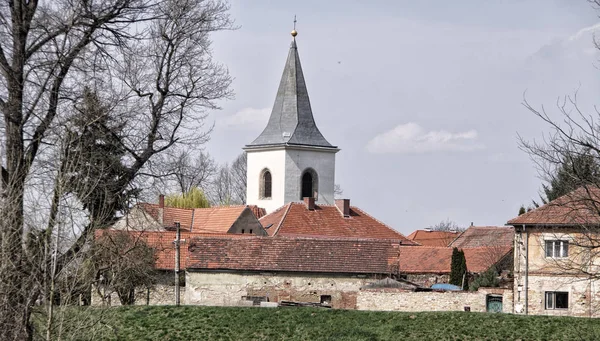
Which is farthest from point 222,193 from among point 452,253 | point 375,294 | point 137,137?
point 137,137

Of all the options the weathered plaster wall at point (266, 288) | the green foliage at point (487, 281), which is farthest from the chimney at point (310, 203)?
the weathered plaster wall at point (266, 288)

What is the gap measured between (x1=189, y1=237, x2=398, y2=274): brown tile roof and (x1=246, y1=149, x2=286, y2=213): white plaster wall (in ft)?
90.9

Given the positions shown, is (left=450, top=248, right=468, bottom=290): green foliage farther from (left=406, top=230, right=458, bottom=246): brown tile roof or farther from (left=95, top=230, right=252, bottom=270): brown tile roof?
(left=406, top=230, right=458, bottom=246): brown tile roof

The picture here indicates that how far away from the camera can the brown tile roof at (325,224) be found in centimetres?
5469

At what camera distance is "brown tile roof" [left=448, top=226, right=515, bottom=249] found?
52.3 m

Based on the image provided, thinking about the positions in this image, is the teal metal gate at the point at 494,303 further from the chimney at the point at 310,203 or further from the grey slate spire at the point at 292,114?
the grey slate spire at the point at 292,114

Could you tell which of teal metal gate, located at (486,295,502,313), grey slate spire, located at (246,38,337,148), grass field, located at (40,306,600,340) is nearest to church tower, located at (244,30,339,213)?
grey slate spire, located at (246,38,337,148)

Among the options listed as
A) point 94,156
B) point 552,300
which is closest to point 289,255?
point 552,300

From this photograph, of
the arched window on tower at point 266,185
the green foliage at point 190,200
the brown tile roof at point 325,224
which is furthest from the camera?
the arched window on tower at point 266,185

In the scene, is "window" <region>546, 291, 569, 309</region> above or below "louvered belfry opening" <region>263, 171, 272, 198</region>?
below

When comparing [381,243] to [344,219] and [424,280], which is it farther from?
[344,219]

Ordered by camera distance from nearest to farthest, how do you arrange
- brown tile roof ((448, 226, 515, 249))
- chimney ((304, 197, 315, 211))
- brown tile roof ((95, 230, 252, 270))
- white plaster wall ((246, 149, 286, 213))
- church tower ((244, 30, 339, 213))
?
brown tile roof ((95, 230, 252, 270))
brown tile roof ((448, 226, 515, 249))
chimney ((304, 197, 315, 211))
white plaster wall ((246, 149, 286, 213))
church tower ((244, 30, 339, 213))

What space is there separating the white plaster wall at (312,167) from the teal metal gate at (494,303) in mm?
31182

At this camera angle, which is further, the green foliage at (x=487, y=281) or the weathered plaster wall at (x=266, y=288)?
the green foliage at (x=487, y=281)
